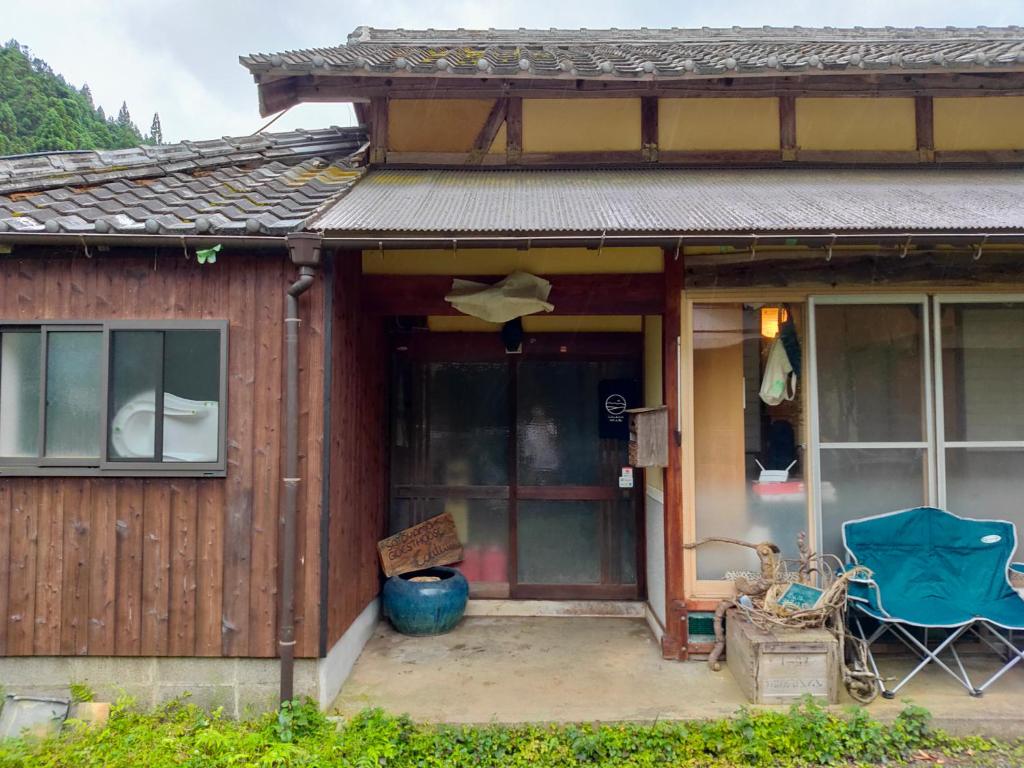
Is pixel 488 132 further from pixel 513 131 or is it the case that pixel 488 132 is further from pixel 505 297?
pixel 505 297

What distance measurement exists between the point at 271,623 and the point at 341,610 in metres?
0.52

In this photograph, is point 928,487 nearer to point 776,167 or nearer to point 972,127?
point 776,167

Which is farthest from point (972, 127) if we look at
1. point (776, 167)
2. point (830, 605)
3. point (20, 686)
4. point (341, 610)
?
point (20, 686)

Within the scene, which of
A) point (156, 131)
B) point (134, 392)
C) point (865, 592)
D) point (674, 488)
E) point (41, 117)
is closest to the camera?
point (134, 392)

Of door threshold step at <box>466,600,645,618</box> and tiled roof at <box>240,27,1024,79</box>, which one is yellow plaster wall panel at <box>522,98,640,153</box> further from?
door threshold step at <box>466,600,645,618</box>

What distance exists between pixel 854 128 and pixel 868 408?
7.63ft

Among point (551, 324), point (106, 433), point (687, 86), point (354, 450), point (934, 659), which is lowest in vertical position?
point (934, 659)

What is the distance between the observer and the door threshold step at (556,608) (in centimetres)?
502

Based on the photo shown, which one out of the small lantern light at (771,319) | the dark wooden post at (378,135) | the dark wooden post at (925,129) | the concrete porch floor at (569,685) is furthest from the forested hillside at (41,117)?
the dark wooden post at (925,129)

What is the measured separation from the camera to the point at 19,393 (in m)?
3.56

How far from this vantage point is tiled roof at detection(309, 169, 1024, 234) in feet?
11.3

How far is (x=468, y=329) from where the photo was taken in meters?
5.27

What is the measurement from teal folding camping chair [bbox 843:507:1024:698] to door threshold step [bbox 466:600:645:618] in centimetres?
175

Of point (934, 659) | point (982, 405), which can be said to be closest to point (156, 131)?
point (982, 405)
